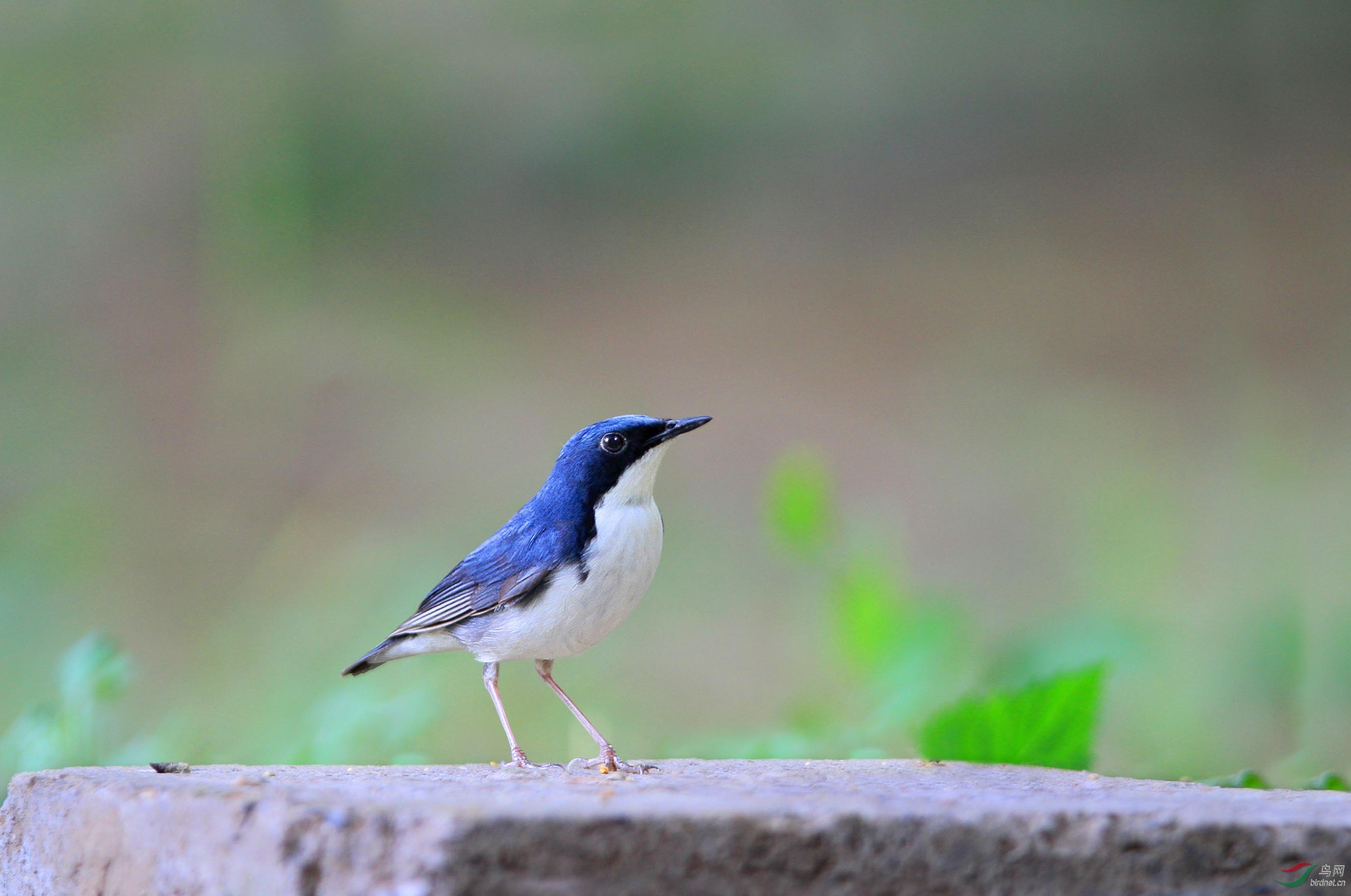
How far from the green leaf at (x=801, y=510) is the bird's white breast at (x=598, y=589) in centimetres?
113

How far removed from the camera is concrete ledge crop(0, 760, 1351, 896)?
4.15 ft

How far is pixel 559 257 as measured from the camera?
632cm

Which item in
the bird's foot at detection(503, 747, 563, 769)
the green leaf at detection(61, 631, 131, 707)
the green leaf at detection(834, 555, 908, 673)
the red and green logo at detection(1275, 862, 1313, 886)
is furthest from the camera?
the green leaf at detection(834, 555, 908, 673)

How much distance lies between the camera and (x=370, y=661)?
2436 millimetres

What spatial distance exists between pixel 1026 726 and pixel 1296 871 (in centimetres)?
97

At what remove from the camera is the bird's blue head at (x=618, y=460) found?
7.42 feet

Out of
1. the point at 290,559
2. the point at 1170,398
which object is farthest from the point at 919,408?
the point at 290,559

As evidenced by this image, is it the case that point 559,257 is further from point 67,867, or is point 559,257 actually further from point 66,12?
point 67,867

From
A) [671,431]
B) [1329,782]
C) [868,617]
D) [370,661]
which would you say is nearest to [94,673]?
[370,661]

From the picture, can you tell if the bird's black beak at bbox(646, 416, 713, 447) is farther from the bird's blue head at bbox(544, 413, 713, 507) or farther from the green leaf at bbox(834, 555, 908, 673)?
the green leaf at bbox(834, 555, 908, 673)

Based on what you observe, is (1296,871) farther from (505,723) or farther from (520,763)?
(505,723)

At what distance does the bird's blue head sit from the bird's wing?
0.11m

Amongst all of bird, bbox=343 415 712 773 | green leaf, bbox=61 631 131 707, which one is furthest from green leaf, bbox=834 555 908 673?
green leaf, bbox=61 631 131 707

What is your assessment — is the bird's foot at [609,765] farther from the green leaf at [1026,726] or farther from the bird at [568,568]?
the green leaf at [1026,726]
